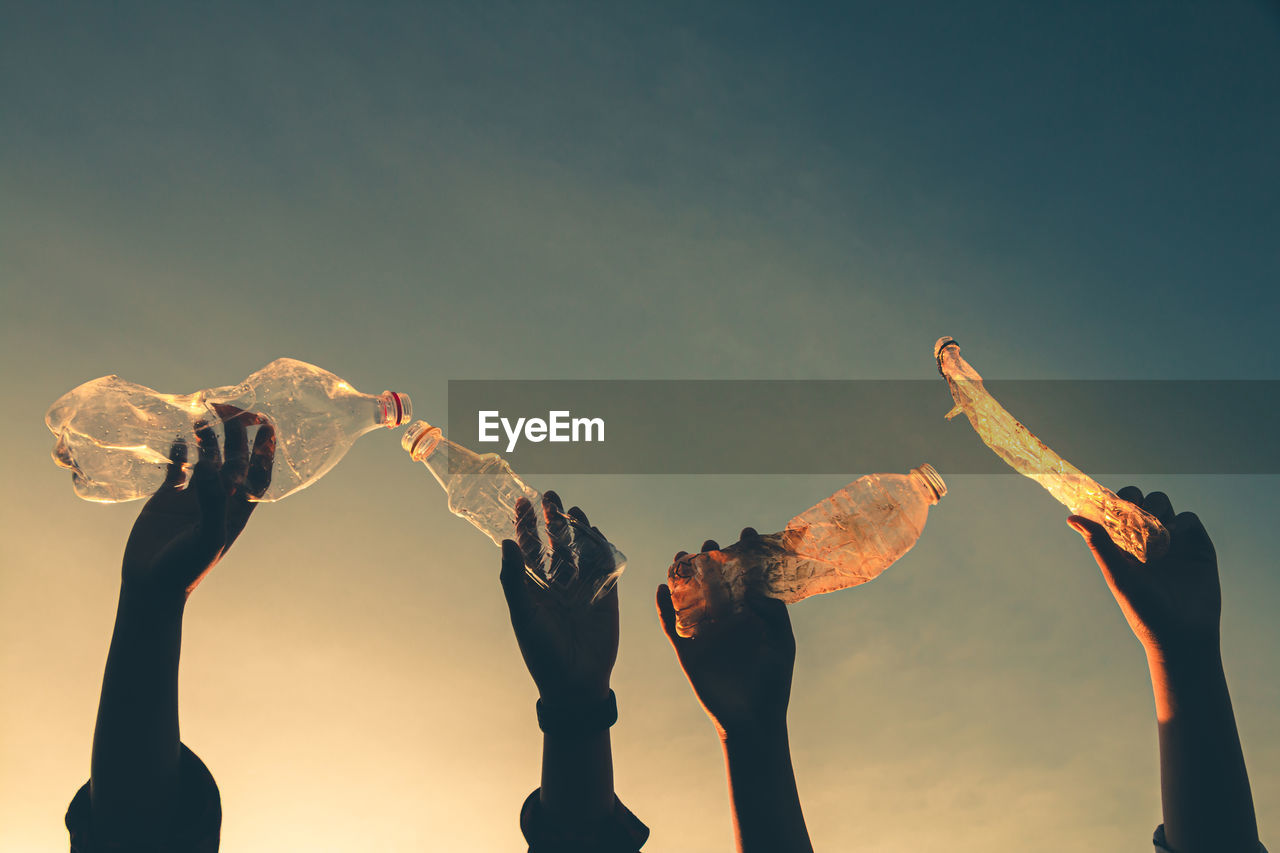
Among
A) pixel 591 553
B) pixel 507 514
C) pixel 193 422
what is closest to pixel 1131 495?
pixel 591 553

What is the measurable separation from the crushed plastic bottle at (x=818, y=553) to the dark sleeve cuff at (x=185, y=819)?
87.6 inches

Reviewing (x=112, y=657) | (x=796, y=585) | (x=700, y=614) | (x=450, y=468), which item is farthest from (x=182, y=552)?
(x=796, y=585)

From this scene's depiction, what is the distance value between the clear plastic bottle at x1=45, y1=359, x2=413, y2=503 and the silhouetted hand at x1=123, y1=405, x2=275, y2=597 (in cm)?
15

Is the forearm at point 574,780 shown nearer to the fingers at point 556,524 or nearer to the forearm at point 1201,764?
the fingers at point 556,524

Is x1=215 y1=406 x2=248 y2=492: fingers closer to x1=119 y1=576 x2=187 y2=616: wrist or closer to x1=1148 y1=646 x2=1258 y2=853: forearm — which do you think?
x1=119 y1=576 x2=187 y2=616: wrist

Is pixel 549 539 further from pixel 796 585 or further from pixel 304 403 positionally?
pixel 304 403

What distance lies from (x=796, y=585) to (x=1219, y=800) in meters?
2.19

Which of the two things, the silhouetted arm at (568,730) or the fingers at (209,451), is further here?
the silhouetted arm at (568,730)

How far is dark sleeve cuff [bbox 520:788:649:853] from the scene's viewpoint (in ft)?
11.3

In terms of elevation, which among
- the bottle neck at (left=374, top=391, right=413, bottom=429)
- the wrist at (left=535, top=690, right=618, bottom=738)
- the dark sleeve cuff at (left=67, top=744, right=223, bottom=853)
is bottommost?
the dark sleeve cuff at (left=67, top=744, right=223, bottom=853)

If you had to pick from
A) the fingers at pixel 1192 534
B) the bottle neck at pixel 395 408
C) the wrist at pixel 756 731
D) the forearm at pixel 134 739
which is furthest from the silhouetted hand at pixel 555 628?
the fingers at pixel 1192 534

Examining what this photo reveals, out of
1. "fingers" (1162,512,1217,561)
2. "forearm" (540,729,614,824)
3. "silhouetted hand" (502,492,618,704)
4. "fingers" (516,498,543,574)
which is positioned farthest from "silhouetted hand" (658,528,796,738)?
"fingers" (1162,512,1217,561)

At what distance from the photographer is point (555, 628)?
12.5 feet

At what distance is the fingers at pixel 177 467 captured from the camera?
3.53m
